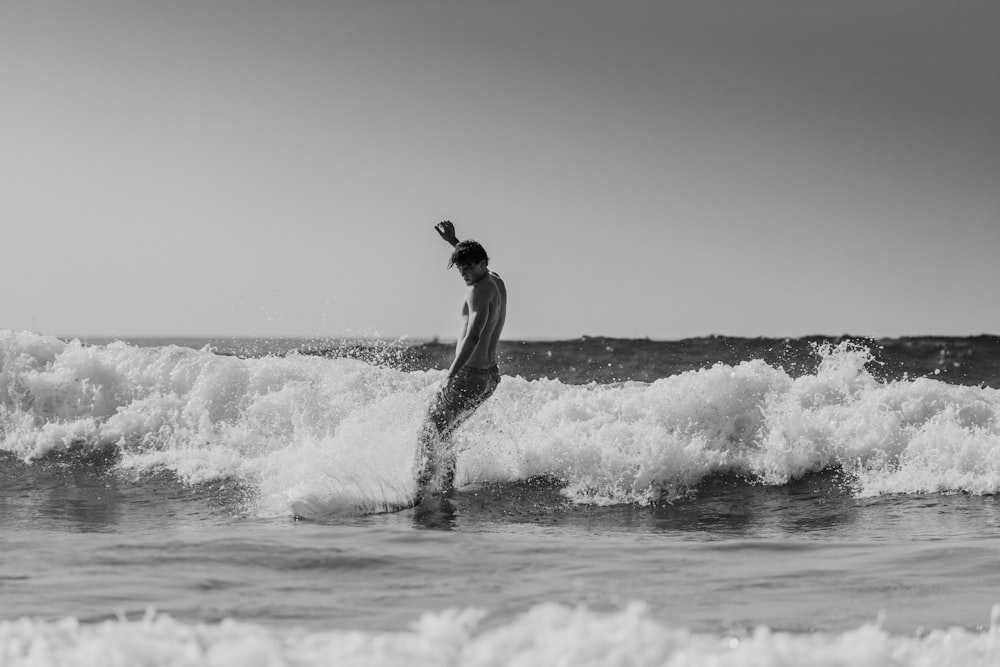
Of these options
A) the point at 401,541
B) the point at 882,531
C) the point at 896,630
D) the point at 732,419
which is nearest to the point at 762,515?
the point at 882,531

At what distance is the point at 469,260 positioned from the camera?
7.56 meters

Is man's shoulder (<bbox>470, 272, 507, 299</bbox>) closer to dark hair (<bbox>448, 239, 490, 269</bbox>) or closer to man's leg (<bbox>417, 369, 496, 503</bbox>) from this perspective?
dark hair (<bbox>448, 239, 490, 269</bbox>)

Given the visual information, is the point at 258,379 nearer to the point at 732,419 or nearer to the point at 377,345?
the point at 377,345

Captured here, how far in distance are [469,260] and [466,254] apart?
0.17 ft

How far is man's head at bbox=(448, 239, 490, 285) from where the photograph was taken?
24.8 ft

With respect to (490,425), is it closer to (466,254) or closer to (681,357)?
(466,254)

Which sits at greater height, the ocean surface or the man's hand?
the man's hand

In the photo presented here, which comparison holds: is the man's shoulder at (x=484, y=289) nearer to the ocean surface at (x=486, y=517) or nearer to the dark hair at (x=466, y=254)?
the dark hair at (x=466, y=254)

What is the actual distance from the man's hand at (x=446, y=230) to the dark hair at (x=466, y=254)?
29 centimetres

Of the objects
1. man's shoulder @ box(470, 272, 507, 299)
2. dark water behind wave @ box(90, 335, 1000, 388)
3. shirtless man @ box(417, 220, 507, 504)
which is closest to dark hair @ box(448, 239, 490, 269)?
shirtless man @ box(417, 220, 507, 504)

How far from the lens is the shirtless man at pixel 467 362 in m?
7.62

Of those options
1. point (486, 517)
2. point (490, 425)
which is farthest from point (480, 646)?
point (490, 425)

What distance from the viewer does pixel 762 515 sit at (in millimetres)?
8211

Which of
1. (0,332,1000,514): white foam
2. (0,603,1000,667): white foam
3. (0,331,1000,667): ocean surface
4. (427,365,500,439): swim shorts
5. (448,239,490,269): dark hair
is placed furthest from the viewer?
(0,332,1000,514): white foam
